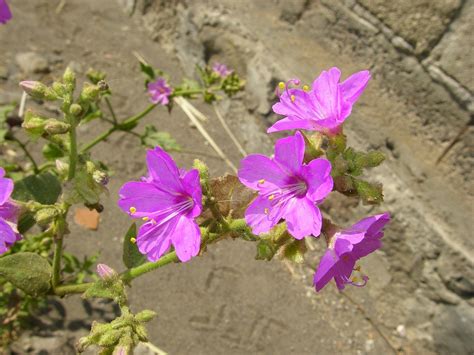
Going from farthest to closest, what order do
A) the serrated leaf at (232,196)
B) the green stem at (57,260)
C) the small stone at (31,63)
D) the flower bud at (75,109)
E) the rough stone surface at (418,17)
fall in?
the small stone at (31,63) < the rough stone surface at (418,17) < the green stem at (57,260) < the flower bud at (75,109) < the serrated leaf at (232,196)

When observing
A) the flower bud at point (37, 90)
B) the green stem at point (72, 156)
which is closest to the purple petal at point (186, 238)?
the green stem at point (72, 156)

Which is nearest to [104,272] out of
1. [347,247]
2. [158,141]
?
[347,247]

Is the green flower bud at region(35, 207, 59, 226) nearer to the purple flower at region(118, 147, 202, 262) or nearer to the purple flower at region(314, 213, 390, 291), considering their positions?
the purple flower at region(118, 147, 202, 262)

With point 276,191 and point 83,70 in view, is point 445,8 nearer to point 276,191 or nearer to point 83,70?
point 276,191

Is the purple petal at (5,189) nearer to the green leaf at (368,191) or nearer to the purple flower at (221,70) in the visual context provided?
the green leaf at (368,191)

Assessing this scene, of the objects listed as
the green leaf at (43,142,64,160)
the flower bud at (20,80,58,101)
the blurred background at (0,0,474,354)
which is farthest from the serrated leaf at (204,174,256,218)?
the blurred background at (0,0,474,354)

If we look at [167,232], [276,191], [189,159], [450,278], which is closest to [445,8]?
[450,278]

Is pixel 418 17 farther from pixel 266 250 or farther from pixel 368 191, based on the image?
pixel 266 250
